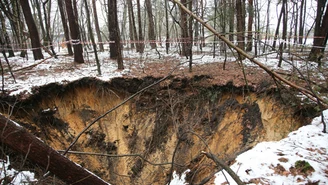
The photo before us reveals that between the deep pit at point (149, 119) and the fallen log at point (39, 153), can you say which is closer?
the fallen log at point (39, 153)

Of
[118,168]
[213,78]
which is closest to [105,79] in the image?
[118,168]

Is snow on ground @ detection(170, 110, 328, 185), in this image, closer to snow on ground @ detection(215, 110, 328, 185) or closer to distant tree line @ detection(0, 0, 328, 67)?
snow on ground @ detection(215, 110, 328, 185)

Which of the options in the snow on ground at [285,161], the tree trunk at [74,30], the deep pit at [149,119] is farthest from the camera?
the tree trunk at [74,30]

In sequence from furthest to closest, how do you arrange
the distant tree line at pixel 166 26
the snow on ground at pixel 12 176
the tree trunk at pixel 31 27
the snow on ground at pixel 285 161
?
the tree trunk at pixel 31 27 → the distant tree line at pixel 166 26 → the snow on ground at pixel 285 161 → the snow on ground at pixel 12 176

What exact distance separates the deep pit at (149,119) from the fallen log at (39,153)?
12.5ft

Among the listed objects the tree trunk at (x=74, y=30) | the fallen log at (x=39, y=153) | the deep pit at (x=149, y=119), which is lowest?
the deep pit at (x=149, y=119)

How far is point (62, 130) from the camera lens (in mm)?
6719

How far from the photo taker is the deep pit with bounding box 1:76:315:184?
6086 mm

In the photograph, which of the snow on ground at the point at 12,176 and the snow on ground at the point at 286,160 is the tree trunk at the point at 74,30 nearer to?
the snow on ground at the point at 12,176

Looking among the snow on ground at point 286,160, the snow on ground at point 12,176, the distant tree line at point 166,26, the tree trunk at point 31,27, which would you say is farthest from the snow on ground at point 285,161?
the tree trunk at point 31,27

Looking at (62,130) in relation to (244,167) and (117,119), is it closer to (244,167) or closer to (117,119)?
(117,119)

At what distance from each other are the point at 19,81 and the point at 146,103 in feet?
14.4

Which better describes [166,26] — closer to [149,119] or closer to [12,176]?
[149,119]

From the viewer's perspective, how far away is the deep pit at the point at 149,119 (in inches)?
240
